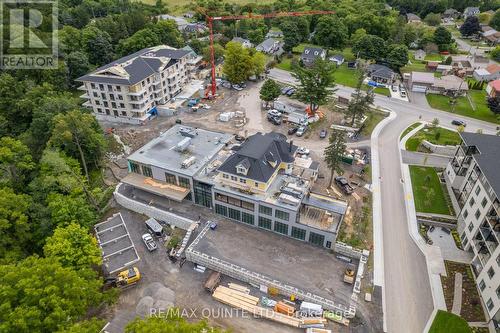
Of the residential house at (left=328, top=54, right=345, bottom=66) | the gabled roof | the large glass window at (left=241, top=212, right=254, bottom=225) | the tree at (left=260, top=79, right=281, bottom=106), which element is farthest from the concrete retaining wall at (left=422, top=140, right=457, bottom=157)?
the residential house at (left=328, top=54, right=345, bottom=66)

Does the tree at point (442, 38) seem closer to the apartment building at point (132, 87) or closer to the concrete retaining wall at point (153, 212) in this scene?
the apartment building at point (132, 87)

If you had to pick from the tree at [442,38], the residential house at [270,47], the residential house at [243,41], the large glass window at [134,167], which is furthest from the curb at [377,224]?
the tree at [442,38]

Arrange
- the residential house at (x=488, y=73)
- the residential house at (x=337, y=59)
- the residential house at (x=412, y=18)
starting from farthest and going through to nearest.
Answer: the residential house at (x=412, y=18)
the residential house at (x=337, y=59)
the residential house at (x=488, y=73)

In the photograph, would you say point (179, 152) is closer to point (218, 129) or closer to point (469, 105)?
point (218, 129)

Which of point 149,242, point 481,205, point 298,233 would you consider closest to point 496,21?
point 481,205

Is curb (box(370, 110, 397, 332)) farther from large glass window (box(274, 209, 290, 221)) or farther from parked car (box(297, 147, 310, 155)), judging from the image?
large glass window (box(274, 209, 290, 221))

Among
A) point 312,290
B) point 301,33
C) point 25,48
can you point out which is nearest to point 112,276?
point 312,290
